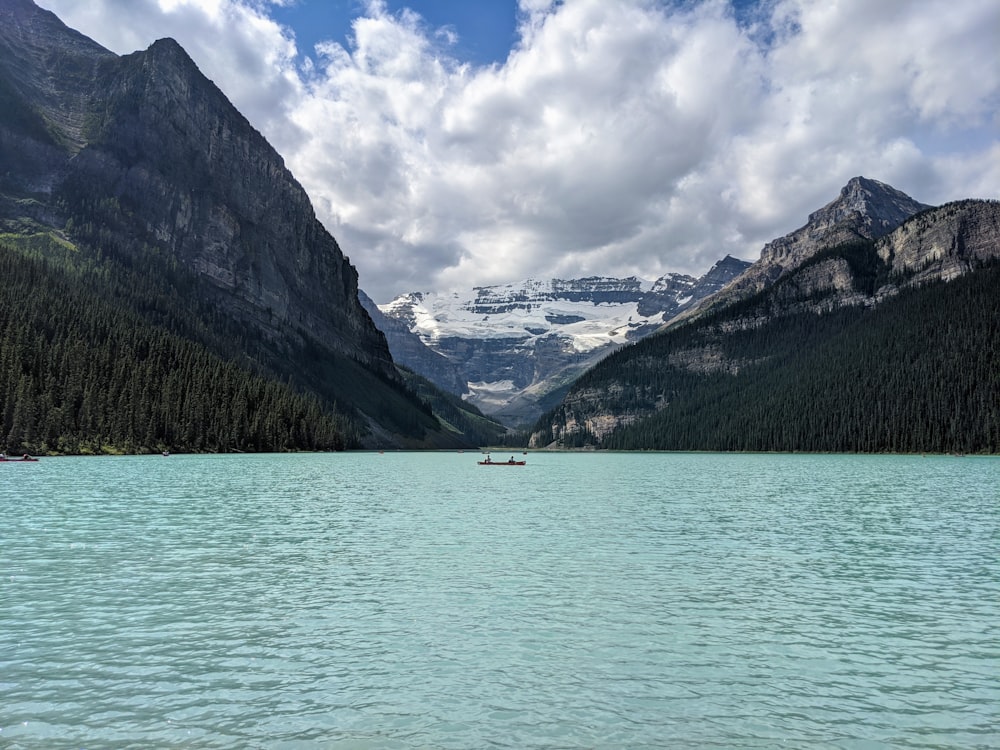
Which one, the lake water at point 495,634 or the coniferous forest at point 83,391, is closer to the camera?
the lake water at point 495,634

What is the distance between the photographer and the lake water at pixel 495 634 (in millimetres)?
15852

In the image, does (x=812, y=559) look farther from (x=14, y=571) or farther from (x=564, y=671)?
(x=14, y=571)

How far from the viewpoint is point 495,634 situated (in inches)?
916

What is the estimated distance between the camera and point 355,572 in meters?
33.9

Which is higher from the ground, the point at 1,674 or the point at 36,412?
the point at 36,412

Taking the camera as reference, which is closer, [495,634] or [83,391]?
[495,634]

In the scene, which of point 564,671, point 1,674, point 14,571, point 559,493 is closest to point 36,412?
point 559,493

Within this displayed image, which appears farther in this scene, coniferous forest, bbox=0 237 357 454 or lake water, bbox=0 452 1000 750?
coniferous forest, bbox=0 237 357 454

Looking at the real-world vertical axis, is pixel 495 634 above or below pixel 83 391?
below

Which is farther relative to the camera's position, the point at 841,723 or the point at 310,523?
the point at 310,523

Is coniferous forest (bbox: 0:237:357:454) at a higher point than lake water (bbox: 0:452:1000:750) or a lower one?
higher

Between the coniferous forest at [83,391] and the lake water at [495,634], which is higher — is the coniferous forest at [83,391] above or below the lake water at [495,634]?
above

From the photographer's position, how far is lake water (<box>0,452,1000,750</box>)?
1585 cm

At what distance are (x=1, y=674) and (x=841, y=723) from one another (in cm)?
2250
